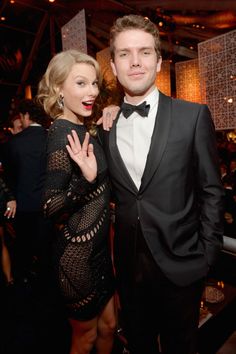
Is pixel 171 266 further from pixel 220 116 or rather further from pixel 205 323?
pixel 220 116

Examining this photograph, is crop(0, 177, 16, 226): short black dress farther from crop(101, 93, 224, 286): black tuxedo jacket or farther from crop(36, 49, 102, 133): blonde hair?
crop(101, 93, 224, 286): black tuxedo jacket

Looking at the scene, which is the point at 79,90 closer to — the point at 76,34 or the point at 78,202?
the point at 78,202

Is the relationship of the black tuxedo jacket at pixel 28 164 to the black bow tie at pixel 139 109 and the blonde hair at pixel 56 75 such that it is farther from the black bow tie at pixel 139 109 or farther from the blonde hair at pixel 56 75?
the black bow tie at pixel 139 109

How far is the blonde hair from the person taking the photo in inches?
69.7

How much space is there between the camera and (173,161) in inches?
58.2

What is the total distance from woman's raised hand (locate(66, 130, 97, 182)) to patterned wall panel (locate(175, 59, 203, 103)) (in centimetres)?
286

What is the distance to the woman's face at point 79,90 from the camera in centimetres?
177

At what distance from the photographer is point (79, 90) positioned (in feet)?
5.82

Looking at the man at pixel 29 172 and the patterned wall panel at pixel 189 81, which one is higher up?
the patterned wall panel at pixel 189 81

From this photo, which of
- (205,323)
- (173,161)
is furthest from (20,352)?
(173,161)

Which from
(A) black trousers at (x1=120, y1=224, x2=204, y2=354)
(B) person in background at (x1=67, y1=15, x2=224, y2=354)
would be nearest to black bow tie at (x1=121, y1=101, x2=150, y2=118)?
(B) person in background at (x1=67, y1=15, x2=224, y2=354)

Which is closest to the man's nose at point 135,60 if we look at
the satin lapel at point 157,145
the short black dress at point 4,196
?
the satin lapel at point 157,145

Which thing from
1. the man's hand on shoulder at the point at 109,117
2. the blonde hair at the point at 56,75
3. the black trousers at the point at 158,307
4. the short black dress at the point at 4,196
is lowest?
the black trousers at the point at 158,307

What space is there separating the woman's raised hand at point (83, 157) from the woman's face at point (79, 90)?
0.86ft
